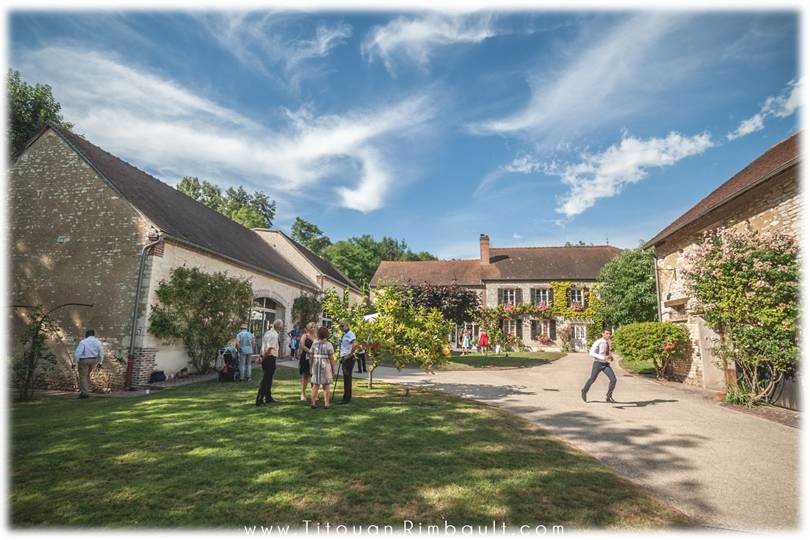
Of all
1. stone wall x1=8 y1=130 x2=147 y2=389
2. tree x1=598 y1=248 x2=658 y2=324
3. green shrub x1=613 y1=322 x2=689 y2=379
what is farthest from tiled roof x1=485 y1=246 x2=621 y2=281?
stone wall x1=8 y1=130 x2=147 y2=389

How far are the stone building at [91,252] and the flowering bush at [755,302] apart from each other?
46.9 ft

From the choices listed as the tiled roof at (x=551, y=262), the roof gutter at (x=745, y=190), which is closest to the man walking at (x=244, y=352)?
the roof gutter at (x=745, y=190)

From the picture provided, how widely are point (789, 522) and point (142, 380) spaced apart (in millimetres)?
12396

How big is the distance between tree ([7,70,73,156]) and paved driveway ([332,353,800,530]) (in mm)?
24169

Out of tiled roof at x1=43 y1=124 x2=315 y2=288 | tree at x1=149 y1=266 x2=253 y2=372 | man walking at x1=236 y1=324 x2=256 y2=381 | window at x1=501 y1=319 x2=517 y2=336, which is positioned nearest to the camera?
tree at x1=149 y1=266 x2=253 y2=372

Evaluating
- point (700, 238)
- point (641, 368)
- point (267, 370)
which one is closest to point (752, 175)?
point (700, 238)

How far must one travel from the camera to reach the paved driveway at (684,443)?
373 centimetres

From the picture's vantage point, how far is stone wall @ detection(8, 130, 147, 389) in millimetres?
10297

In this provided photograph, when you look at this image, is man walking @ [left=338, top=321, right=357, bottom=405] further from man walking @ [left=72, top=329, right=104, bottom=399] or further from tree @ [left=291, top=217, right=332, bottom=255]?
tree @ [left=291, top=217, right=332, bottom=255]

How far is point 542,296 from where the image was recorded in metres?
29.7

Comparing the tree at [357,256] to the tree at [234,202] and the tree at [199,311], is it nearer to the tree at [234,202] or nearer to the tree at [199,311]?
the tree at [234,202]

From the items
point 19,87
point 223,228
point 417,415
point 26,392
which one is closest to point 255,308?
point 223,228

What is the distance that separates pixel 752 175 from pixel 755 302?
4341 mm

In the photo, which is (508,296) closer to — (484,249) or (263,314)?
(484,249)
